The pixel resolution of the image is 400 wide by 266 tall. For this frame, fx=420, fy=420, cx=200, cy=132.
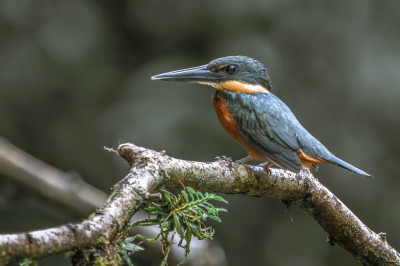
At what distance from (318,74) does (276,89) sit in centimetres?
68

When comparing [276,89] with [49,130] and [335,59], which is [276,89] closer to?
[335,59]

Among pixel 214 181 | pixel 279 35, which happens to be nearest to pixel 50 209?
pixel 214 181

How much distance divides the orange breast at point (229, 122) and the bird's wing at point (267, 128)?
1.2 inches

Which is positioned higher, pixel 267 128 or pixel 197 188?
pixel 267 128

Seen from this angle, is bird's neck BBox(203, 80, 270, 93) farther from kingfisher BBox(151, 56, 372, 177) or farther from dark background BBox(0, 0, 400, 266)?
dark background BBox(0, 0, 400, 266)

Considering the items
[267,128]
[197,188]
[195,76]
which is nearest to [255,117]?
[267,128]

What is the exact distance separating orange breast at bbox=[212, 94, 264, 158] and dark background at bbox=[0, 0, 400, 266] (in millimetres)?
1546

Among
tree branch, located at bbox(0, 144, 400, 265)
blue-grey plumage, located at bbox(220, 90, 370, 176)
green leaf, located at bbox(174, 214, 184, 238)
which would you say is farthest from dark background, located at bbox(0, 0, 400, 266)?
green leaf, located at bbox(174, 214, 184, 238)

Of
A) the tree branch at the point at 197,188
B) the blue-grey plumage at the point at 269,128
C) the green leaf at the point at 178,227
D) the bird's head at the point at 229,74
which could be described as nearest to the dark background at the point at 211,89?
the bird's head at the point at 229,74

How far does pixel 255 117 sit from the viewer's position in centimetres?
281

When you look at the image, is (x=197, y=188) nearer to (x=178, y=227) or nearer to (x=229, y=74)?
(x=178, y=227)

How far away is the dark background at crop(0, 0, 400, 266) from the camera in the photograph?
4.79m

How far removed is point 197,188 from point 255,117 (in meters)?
1.08

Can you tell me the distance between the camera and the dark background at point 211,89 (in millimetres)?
Result: 4785
